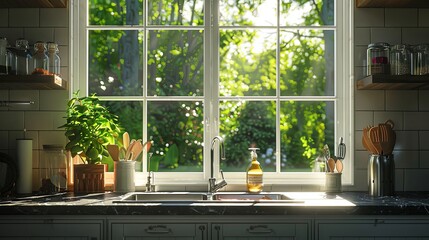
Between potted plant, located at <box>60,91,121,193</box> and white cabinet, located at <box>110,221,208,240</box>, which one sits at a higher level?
potted plant, located at <box>60,91,121,193</box>

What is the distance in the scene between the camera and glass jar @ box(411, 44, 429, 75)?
11.6 ft

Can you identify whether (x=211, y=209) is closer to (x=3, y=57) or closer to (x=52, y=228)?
(x=52, y=228)

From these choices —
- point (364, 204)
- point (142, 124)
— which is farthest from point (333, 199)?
point (142, 124)

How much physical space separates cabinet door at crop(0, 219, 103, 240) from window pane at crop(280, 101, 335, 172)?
1.48 m

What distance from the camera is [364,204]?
10.1 ft

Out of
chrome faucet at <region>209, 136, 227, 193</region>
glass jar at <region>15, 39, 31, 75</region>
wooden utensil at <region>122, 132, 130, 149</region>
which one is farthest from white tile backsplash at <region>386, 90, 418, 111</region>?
glass jar at <region>15, 39, 31, 75</region>

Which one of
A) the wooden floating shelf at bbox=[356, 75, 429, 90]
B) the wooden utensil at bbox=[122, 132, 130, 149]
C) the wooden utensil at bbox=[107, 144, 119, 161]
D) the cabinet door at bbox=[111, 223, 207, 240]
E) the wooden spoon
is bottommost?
the cabinet door at bbox=[111, 223, 207, 240]

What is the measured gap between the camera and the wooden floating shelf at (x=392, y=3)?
12.0ft

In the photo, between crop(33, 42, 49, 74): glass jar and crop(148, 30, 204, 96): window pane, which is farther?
crop(148, 30, 204, 96): window pane

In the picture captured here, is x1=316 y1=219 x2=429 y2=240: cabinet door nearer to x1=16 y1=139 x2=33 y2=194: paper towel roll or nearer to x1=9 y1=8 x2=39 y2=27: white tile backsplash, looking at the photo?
x1=16 y1=139 x2=33 y2=194: paper towel roll

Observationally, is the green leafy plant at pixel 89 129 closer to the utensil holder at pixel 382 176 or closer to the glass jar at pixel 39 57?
the glass jar at pixel 39 57

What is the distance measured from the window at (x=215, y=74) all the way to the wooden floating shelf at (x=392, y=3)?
0.12 m

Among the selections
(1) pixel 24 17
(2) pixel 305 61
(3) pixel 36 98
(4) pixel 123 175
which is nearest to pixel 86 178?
(4) pixel 123 175

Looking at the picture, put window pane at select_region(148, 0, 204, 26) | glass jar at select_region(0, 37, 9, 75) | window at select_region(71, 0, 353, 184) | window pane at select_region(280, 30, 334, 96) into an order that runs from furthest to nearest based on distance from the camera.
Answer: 1. window pane at select_region(280, 30, 334, 96)
2. window pane at select_region(148, 0, 204, 26)
3. window at select_region(71, 0, 353, 184)
4. glass jar at select_region(0, 37, 9, 75)
